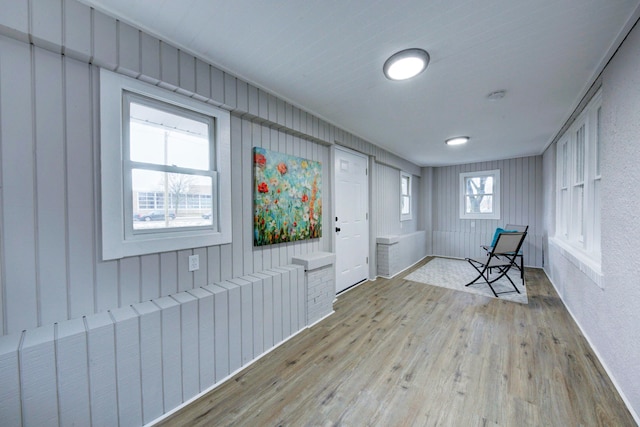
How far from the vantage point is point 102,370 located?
1.33 m

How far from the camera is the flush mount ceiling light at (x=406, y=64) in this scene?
5.80ft

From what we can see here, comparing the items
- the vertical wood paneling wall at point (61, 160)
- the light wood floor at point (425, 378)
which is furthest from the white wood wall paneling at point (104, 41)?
the light wood floor at point (425, 378)

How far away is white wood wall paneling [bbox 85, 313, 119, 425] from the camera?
131cm

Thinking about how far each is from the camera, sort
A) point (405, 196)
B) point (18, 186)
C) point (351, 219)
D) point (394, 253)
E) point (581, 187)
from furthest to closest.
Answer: point (405, 196) → point (394, 253) → point (351, 219) → point (581, 187) → point (18, 186)

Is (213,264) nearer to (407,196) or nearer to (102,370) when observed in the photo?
(102,370)

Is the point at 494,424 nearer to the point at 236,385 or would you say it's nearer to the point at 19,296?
the point at 236,385

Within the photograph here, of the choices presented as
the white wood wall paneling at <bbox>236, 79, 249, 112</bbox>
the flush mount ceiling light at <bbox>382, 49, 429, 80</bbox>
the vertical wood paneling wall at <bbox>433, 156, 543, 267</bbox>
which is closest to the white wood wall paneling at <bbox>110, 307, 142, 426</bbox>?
the white wood wall paneling at <bbox>236, 79, 249, 112</bbox>

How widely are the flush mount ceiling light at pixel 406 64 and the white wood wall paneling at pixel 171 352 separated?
91.6 inches

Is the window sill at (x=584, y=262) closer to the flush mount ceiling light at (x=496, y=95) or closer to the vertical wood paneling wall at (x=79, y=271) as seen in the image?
the flush mount ceiling light at (x=496, y=95)

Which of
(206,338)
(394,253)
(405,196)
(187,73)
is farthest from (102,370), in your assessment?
(405,196)

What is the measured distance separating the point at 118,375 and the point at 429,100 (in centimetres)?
330

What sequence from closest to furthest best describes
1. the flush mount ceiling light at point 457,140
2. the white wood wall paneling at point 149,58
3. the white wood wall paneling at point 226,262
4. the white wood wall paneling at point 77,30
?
the white wood wall paneling at point 77,30 < the white wood wall paneling at point 149,58 < the white wood wall paneling at point 226,262 < the flush mount ceiling light at point 457,140

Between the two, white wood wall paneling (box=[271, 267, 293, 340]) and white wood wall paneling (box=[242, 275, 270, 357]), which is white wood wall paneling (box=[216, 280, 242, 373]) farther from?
white wood wall paneling (box=[271, 267, 293, 340])

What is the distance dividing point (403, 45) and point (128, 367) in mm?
2676
